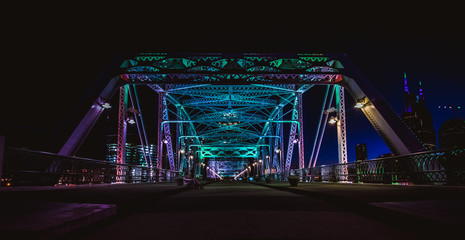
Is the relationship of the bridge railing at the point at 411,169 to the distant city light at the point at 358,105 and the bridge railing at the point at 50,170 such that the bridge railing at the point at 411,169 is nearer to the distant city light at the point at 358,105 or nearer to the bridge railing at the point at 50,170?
the distant city light at the point at 358,105

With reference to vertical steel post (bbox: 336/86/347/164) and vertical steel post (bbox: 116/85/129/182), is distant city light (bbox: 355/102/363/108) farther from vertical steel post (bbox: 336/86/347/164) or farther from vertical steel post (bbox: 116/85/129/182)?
vertical steel post (bbox: 116/85/129/182)

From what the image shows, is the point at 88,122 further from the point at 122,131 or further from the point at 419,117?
the point at 419,117

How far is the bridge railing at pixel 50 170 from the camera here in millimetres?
9406

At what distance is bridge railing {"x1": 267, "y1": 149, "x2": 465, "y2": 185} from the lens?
9844 millimetres

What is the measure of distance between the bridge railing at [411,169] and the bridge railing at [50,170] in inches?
477

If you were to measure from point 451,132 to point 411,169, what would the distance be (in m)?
143

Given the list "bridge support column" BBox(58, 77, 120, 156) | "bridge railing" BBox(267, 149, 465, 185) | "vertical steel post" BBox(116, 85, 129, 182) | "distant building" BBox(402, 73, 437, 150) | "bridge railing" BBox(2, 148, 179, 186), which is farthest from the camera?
"distant building" BBox(402, 73, 437, 150)

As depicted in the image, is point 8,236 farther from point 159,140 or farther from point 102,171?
point 159,140

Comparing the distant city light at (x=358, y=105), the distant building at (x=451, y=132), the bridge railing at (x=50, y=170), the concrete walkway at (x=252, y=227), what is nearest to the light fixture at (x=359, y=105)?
the distant city light at (x=358, y=105)

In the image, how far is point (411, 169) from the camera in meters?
12.1

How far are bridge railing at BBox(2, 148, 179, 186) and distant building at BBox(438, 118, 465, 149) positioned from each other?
415 feet

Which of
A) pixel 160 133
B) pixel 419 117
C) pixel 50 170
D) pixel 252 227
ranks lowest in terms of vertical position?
pixel 252 227

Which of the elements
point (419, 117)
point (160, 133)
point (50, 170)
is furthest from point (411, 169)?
point (419, 117)

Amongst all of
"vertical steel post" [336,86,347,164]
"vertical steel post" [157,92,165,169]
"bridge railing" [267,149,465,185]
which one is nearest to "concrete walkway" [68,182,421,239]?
"bridge railing" [267,149,465,185]
